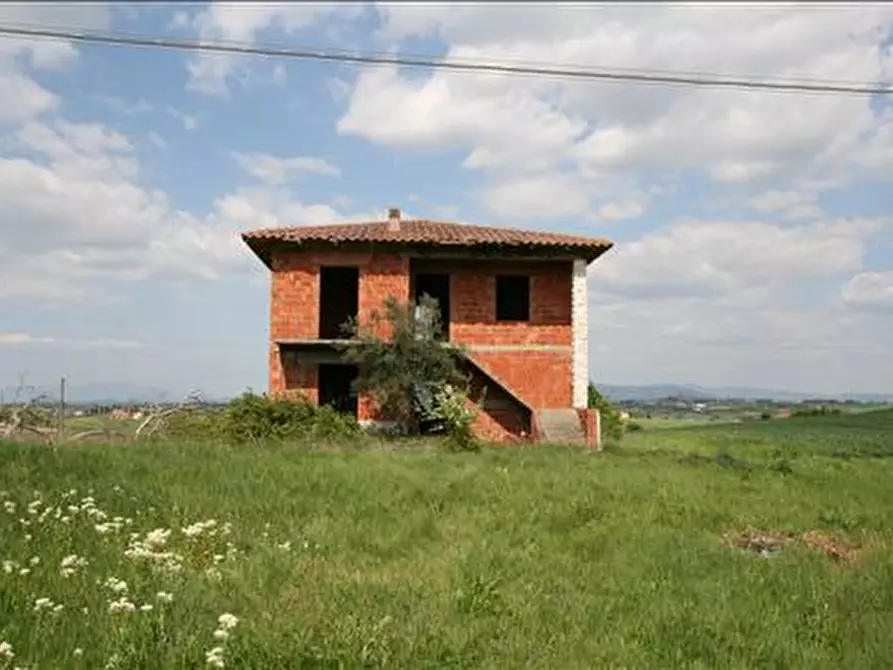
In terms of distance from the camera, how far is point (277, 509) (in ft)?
32.7

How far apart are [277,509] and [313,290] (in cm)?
1438

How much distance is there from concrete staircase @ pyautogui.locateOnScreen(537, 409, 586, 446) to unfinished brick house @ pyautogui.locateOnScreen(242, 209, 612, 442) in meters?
0.05

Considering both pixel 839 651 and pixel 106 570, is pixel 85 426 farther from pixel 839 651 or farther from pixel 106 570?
pixel 839 651

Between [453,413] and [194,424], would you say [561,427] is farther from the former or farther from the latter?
[194,424]

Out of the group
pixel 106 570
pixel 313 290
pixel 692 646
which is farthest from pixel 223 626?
pixel 313 290

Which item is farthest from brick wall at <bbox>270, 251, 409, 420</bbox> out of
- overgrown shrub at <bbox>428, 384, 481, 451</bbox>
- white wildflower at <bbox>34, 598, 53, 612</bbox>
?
white wildflower at <bbox>34, 598, 53, 612</bbox>

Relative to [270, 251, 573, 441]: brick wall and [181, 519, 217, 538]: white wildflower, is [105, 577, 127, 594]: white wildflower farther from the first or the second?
[270, 251, 573, 441]: brick wall

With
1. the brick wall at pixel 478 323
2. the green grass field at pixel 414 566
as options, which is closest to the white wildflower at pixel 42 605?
the green grass field at pixel 414 566

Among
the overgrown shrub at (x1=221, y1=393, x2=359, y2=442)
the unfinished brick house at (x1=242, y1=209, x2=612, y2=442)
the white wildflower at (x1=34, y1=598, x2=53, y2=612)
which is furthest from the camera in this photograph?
the unfinished brick house at (x1=242, y1=209, x2=612, y2=442)

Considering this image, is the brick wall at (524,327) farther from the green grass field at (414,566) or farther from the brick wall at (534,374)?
the green grass field at (414,566)

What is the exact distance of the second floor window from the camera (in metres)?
24.9

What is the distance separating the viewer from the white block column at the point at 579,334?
2411cm

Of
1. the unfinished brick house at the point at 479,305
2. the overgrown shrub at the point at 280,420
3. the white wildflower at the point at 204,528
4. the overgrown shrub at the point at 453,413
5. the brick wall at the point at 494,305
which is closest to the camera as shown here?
the white wildflower at the point at 204,528

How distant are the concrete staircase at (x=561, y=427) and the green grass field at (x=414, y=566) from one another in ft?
25.2
